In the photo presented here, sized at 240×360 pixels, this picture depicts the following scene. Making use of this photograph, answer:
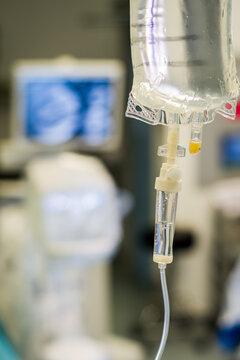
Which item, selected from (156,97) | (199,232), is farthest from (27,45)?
(156,97)

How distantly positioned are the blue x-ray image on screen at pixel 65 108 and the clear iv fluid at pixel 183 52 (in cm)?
180

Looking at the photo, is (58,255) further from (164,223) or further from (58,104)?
(164,223)

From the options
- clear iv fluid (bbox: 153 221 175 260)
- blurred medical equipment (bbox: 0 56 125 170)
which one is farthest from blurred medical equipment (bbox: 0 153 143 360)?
clear iv fluid (bbox: 153 221 175 260)

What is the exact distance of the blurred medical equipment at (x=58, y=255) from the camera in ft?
6.18

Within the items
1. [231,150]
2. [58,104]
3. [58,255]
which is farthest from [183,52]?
[231,150]

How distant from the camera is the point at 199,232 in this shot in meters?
3.49

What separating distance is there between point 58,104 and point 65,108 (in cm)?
4

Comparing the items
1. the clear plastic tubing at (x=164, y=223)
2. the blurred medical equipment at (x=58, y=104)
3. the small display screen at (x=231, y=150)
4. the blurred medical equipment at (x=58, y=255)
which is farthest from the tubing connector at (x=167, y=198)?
the small display screen at (x=231, y=150)

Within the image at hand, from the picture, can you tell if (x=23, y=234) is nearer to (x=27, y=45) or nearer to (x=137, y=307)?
(x=137, y=307)

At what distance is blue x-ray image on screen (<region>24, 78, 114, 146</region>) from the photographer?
231 cm

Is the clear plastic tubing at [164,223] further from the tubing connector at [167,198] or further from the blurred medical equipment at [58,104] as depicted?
the blurred medical equipment at [58,104]

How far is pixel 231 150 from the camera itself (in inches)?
137

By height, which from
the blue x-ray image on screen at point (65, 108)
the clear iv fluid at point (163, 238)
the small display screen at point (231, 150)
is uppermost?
the clear iv fluid at point (163, 238)

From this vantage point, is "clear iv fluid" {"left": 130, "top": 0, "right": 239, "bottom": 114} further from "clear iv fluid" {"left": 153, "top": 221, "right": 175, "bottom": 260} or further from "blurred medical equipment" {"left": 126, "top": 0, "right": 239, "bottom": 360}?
"clear iv fluid" {"left": 153, "top": 221, "right": 175, "bottom": 260}
